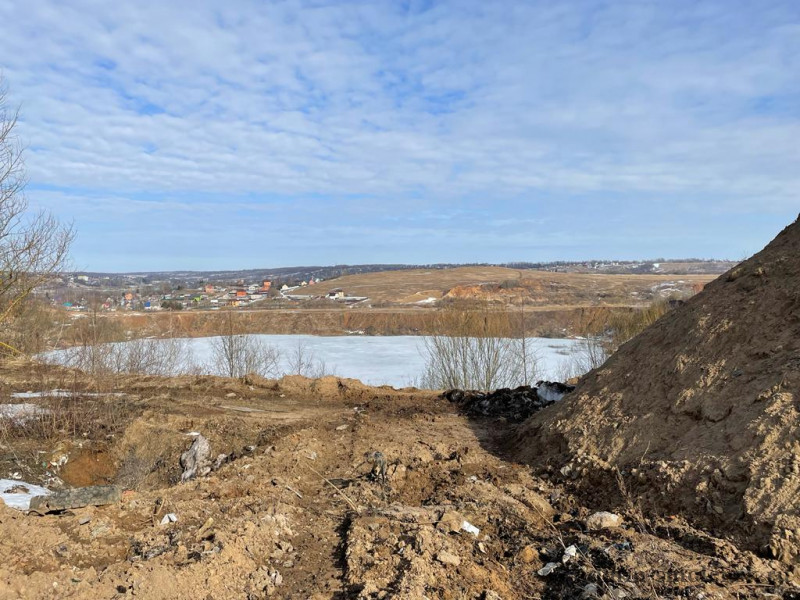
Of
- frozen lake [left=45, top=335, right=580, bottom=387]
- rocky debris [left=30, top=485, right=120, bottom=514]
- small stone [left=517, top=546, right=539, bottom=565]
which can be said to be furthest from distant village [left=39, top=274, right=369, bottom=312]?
small stone [left=517, top=546, right=539, bottom=565]

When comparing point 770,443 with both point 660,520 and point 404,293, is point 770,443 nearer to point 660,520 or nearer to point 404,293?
point 660,520

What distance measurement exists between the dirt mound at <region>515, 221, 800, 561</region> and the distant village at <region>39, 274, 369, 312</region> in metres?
15.1

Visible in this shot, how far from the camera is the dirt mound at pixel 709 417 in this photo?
4.61 metres

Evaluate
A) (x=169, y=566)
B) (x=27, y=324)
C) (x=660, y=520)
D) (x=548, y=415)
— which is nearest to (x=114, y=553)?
(x=169, y=566)

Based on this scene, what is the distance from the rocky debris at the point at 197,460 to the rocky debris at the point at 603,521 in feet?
19.5

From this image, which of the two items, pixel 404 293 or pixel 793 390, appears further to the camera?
pixel 404 293

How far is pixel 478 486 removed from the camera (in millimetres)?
6203

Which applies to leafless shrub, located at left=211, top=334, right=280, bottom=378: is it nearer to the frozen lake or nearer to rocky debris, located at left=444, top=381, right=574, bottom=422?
the frozen lake

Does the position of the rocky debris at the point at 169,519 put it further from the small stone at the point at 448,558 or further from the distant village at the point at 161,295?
the distant village at the point at 161,295

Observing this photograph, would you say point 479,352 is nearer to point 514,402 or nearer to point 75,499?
point 514,402

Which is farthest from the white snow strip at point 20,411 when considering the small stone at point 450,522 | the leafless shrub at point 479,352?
the leafless shrub at point 479,352

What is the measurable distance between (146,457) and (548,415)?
6652 mm

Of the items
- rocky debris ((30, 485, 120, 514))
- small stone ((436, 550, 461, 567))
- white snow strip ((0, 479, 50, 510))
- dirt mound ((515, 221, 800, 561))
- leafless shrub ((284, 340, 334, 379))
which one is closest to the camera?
small stone ((436, 550, 461, 567))

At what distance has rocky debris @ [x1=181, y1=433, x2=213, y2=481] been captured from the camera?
871 centimetres
